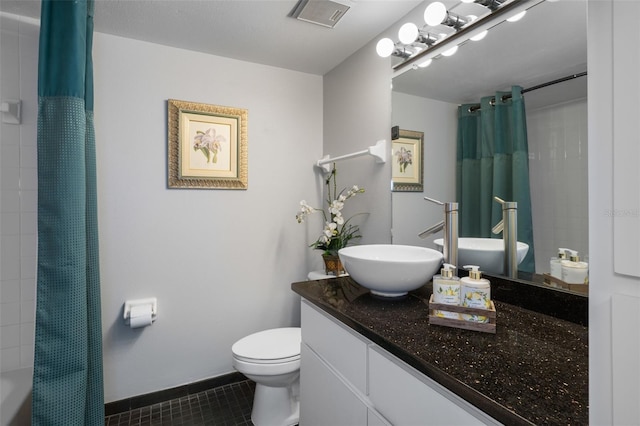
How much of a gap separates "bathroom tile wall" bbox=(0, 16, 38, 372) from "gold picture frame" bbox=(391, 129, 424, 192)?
2.01 metres

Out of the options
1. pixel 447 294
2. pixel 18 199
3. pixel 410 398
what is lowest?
pixel 410 398

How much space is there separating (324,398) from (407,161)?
1.22 m

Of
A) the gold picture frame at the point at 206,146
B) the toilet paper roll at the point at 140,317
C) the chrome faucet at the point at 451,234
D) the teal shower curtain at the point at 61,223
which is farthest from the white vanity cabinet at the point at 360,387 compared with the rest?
the gold picture frame at the point at 206,146

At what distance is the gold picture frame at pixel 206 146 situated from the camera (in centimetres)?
203

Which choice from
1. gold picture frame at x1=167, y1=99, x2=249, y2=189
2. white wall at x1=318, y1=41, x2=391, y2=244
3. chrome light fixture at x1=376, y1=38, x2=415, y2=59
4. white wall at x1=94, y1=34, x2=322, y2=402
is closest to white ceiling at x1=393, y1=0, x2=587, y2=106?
chrome light fixture at x1=376, y1=38, x2=415, y2=59

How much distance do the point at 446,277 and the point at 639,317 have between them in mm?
740

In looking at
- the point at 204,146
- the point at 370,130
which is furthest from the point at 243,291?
the point at 370,130

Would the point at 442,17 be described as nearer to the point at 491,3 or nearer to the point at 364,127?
the point at 491,3

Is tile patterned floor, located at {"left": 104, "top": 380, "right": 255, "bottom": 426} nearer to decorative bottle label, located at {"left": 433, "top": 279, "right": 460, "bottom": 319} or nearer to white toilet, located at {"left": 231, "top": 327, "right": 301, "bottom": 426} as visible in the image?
white toilet, located at {"left": 231, "top": 327, "right": 301, "bottom": 426}

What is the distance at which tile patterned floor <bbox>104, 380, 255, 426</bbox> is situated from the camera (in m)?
1.82

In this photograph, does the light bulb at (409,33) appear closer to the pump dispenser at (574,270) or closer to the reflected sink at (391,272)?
the reflected sink at (391,272)

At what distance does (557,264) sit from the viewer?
1111 mm

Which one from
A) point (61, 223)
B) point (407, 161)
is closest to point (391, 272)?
point (407, 161)

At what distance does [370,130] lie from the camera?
6.57 ft
